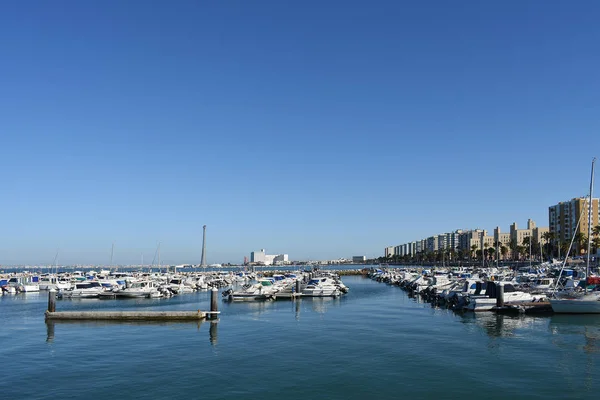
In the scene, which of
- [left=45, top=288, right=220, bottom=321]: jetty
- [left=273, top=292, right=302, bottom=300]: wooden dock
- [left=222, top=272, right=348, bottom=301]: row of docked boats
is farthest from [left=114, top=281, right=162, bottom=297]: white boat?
[left=45, top=288, right=220, bottom=321]: jetty

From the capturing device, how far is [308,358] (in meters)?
29.5

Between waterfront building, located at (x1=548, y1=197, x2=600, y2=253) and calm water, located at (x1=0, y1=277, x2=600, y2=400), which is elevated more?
waterfront building, located at (x1=548, y1=197, x2=600, y2=253)

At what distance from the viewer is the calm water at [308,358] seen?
2333 centimetres

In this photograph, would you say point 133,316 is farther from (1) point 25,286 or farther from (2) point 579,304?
(1) point 25,286

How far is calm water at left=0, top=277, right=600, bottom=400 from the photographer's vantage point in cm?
2333

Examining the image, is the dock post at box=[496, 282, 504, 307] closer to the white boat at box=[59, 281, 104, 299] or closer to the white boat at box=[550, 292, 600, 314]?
the white boat at box=[550, 292, 600, 314]

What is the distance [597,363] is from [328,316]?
86.8ft

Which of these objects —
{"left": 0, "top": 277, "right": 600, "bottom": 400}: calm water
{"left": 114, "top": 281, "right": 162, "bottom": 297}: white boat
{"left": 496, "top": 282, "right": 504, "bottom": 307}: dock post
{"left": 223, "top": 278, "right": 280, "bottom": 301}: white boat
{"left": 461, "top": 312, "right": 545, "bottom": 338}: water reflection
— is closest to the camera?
{"left": 0, "top": 277, "right": 600, "bottom": 400}: calm water

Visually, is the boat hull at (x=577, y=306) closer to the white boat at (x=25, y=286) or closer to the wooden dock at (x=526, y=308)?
the wooden dock at (x=526, y=308)

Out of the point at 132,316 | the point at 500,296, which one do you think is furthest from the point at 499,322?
the point at 132,316

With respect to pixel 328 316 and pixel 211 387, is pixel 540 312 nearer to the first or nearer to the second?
pixel 328 316

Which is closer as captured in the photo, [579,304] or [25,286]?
[579,304]

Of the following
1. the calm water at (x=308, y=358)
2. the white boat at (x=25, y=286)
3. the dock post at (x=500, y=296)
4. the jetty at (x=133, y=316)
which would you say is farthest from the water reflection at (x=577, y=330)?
the white boat at (x=25, y=286)

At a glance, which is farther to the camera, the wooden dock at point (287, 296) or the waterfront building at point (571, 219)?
the waterfront building at point (571, 219)
